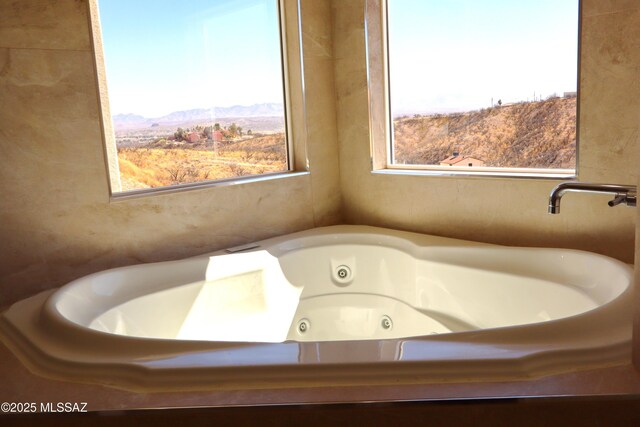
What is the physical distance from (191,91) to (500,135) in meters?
1.39

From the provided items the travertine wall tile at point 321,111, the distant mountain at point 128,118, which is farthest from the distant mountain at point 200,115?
the travertine wall tile at point 321,111

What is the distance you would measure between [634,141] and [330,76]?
1479 mm

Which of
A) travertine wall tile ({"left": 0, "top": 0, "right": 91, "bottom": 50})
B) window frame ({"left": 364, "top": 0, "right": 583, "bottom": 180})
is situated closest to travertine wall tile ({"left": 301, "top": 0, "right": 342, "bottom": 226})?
window frame ({"left": 364, "top": 0, "right": 583, "bottom": 180})

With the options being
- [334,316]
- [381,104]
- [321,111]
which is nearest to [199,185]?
[321,111]

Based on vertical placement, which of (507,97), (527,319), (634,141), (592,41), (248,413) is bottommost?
(527,319)

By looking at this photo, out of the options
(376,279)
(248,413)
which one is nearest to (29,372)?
(248,413)

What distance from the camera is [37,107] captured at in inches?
72.6

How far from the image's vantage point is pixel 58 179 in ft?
6.29

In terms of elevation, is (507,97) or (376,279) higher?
(507,97)

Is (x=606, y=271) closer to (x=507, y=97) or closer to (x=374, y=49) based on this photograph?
(x=507, y=97)

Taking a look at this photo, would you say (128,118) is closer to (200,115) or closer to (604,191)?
(200,115)

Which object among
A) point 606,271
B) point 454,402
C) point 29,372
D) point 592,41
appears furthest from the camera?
point 592,41

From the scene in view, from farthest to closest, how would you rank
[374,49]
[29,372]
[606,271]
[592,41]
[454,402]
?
[374,49] < [592,41] < [606,271] < [29,372] < [454,402]

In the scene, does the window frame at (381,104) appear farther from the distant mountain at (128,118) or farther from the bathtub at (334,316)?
the distant mountain at (128,118)
